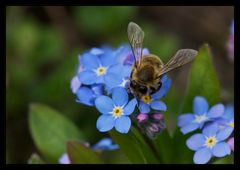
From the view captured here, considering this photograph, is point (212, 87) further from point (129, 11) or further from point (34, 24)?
point (34, 24)

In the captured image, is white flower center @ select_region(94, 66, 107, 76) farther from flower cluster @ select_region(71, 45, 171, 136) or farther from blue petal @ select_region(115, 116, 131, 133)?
blue petal @ select_region(115, 116, 131, 133)

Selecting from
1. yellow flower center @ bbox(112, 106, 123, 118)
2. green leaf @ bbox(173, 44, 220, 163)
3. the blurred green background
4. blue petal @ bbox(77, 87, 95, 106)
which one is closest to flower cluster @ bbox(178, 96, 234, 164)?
green leaf @ bbox(173, 44, 220, 163)

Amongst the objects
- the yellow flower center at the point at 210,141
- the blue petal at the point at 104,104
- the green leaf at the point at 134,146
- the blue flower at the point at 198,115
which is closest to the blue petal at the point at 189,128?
the blue flower at the point at 198,115

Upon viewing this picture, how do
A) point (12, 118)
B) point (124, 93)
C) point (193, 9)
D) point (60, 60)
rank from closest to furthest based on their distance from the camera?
point (124, 93) → point (12, 118) → point (60, 60) → point (193, 9)

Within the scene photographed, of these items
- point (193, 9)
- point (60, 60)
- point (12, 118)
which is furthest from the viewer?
point (193, 9)

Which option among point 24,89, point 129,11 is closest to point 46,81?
point 24,89

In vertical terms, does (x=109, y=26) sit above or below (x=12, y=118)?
above

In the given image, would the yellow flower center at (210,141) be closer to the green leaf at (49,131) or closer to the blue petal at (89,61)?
the blue petal at (89,61)
